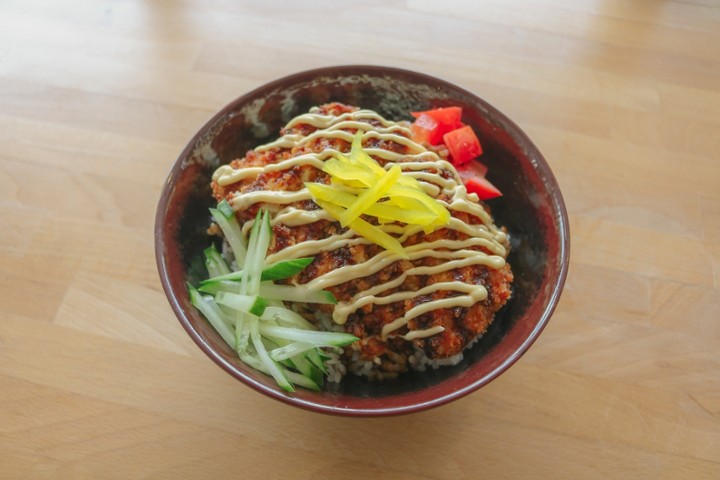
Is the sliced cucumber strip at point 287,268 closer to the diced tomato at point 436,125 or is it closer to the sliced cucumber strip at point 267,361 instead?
the sliced cucumber strip at point 267,361

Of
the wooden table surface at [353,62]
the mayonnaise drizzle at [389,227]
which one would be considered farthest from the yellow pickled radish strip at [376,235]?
the wooden table surface at [353,62]

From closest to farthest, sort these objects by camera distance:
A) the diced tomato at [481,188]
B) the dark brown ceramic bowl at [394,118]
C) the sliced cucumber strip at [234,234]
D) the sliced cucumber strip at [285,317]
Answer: the dark brown ceramic bowl at [394,118]
the sliced cucumber strip at [285,317]
the sliced cucumber strip at [234,234]
the diced tomato at [481,188]

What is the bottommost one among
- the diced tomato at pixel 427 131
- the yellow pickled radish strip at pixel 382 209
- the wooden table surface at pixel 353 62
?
the wooden table surface at pixel 353 62

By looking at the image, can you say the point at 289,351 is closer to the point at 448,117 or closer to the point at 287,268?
the point at 287,268

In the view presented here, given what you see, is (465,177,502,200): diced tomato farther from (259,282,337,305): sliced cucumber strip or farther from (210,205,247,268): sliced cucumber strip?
(210,205,247,268): sliced cucumber strip

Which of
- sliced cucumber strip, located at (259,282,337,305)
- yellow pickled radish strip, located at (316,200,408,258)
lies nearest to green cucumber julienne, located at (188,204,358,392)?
sliced cucumber strip, located at (259,282,337,305)

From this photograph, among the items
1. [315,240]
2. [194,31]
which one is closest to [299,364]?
[315,240]

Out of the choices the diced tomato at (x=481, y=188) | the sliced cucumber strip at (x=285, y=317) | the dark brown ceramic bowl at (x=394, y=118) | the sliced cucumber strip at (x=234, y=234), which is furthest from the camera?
the diced tomato at (x=481, y=188)
